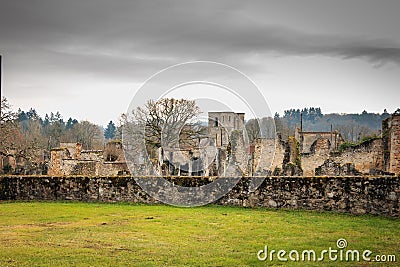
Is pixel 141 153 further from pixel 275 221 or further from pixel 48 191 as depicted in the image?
pixel 275 221

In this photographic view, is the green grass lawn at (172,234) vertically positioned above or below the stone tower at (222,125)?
below

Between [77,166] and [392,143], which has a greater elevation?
[392,143]

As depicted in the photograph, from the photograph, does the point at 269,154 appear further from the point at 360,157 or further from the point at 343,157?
the point at 360,157

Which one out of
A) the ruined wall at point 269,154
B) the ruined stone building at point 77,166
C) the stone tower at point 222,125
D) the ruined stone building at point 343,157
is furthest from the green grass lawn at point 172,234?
the stone tower at point 222,125

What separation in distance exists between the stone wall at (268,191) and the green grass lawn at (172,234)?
1.81 ft

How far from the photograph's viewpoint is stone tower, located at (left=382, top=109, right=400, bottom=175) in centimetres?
2609

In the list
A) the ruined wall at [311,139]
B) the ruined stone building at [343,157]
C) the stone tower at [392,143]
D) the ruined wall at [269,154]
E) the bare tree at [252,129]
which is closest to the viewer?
the stone tower at [392,143]

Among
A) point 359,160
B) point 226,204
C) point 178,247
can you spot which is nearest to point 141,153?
point 359,160

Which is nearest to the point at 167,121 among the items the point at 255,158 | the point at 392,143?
the point at 255,158

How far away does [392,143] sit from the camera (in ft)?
93.8

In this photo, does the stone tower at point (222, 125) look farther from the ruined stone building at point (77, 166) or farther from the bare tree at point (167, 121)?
the ruined stone building at point (77, 166)

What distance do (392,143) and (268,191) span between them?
42.8ft

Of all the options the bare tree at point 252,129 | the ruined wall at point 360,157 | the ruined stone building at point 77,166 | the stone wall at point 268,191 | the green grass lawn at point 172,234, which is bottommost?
the green grass lawn at point 172,234

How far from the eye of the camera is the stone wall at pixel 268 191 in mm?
16812
